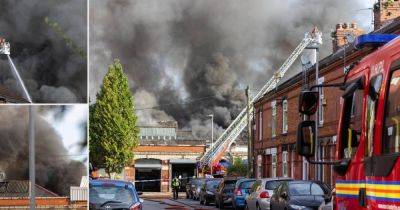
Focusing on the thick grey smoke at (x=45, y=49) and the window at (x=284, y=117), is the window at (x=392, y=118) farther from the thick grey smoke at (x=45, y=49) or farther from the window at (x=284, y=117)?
the window at (x=284, y=117)

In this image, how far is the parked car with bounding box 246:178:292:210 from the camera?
2469 cm

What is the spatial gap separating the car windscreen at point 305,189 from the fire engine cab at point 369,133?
12.9m

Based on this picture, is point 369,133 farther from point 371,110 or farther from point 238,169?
point 238,169

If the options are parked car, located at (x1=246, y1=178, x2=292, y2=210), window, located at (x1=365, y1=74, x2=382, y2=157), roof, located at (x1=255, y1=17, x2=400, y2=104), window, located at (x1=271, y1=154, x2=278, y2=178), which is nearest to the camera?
window, located at (x1=365, y1=74, x2=382, y2=157)

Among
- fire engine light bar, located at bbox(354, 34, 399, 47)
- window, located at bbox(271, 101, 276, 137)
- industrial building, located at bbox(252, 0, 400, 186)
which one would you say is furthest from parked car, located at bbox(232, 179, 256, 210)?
fire engine light bar, located at bbox(354, 34, 399, 47)

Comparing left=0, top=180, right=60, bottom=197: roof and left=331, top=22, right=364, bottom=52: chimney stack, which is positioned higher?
left=331, top=22, right=364, bottom=52: chimney stack

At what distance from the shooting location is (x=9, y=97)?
935cm

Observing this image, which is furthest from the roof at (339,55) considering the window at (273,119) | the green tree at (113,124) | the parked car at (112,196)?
the green tree at (113,124)

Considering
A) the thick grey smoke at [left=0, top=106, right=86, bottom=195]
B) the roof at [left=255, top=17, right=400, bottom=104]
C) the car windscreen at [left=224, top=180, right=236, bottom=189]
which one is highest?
the roof at [left=255, top=17, right=400, bottom=104]

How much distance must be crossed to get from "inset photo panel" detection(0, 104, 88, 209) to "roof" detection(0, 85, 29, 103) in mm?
74

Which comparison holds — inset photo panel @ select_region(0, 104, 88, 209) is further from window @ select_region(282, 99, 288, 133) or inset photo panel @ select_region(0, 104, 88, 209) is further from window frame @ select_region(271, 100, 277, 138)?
window frame @ select_region(271, 100, 277, 138)

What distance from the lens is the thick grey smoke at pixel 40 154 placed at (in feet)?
30.5

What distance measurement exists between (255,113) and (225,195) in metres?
17.2

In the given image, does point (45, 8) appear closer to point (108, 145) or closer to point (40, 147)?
point (40, 147)
